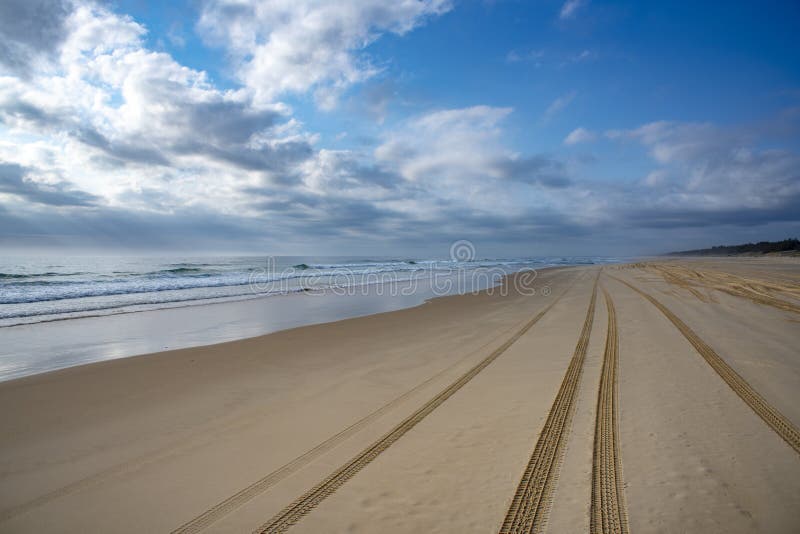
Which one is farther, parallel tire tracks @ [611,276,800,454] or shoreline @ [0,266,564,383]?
shoreline @ [0,266,564,383]

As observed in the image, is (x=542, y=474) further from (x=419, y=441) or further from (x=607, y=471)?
(x=419, y=441)

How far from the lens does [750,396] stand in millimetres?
4383

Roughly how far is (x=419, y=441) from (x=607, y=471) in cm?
162

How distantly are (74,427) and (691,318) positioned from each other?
41.1ft

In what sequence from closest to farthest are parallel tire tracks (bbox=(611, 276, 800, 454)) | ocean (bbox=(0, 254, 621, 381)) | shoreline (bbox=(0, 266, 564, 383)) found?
parallel tire tracks (bbox=(611, 276, 800, 454)) → shoreline (bbox=(0, 266, 564, 383)) → ocean (bbox=(0, 254, 621, 381))

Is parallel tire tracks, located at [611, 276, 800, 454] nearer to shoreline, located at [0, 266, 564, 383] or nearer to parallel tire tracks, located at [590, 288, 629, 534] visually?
parallel tire tracks, located at [590, 288, 629, 534]

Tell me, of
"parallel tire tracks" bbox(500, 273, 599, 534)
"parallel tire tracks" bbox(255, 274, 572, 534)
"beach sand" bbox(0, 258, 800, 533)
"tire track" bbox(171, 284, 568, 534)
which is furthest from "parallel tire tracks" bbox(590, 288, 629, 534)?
"tire track" bbox(171, 284, 568, 534)

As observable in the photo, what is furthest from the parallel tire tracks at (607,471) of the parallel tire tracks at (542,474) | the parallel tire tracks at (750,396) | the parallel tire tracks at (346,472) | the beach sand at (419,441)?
the parallel tire tracks at (346,472)

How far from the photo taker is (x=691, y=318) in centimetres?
962

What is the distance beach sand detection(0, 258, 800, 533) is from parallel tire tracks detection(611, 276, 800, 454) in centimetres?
2

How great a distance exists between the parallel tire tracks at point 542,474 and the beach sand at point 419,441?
0.06 feet

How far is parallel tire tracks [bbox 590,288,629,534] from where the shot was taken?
8.00 feet

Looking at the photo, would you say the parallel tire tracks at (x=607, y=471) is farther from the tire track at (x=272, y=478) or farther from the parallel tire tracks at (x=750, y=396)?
the tire track at (x=272, y=478)

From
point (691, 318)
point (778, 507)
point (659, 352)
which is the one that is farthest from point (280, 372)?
point (691, 318)
